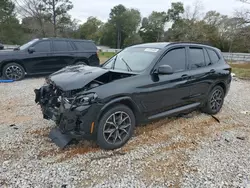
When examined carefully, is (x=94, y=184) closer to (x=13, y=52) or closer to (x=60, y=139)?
(x=60, y=139)

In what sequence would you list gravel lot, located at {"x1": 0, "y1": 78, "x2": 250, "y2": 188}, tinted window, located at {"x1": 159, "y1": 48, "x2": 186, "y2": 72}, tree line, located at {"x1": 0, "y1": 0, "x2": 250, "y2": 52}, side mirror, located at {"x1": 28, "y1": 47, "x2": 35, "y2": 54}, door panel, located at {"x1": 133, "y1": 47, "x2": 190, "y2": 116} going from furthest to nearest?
tree line, located at {"x1": 0, "y1": 0, "x2": 250, "y2": 52}
side mirror, located at {"x1": 28, "y1": 47, "x2": 35, "y2": 54}
tinted window, located at {"x1": 159, "y1": 48, "x2": 186, "y2": 72}
door panel, located at {"x1": 133, "y1": 47, "x2": 190, "y2": 116}
gravel lot, located at {"x1": 0, "y1": 78, "x2": 250, "y2": 188}

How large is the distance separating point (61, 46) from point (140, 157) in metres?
6.93

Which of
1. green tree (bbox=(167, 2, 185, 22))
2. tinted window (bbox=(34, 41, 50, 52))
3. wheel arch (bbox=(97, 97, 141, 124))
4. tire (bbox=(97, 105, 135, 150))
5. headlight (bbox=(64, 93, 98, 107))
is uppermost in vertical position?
green tree (bbox=(167, 2, 185, 22))

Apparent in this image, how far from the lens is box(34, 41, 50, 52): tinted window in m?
8.16

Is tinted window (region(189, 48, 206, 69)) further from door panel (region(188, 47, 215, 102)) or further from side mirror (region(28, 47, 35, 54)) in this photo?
side mirror (region(28, 47, 35, 54))

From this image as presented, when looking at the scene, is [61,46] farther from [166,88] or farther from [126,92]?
[126,92]

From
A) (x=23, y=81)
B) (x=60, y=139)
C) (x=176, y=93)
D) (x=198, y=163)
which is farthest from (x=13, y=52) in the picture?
(x=198, y=163)

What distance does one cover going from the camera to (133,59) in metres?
3.98

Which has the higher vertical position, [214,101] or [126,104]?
[126,104]

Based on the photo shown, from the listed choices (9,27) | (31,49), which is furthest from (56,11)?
(31,49)

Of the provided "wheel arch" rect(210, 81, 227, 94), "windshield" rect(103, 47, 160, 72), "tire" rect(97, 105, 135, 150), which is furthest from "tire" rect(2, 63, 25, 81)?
"wheel arch" rect(210, 81, 227, 94)

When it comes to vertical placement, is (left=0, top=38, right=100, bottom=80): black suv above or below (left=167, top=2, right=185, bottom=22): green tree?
below

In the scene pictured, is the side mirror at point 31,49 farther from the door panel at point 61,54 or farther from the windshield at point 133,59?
the windshield at point 133,59

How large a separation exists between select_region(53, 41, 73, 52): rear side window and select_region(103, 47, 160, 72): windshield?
4943 mm
